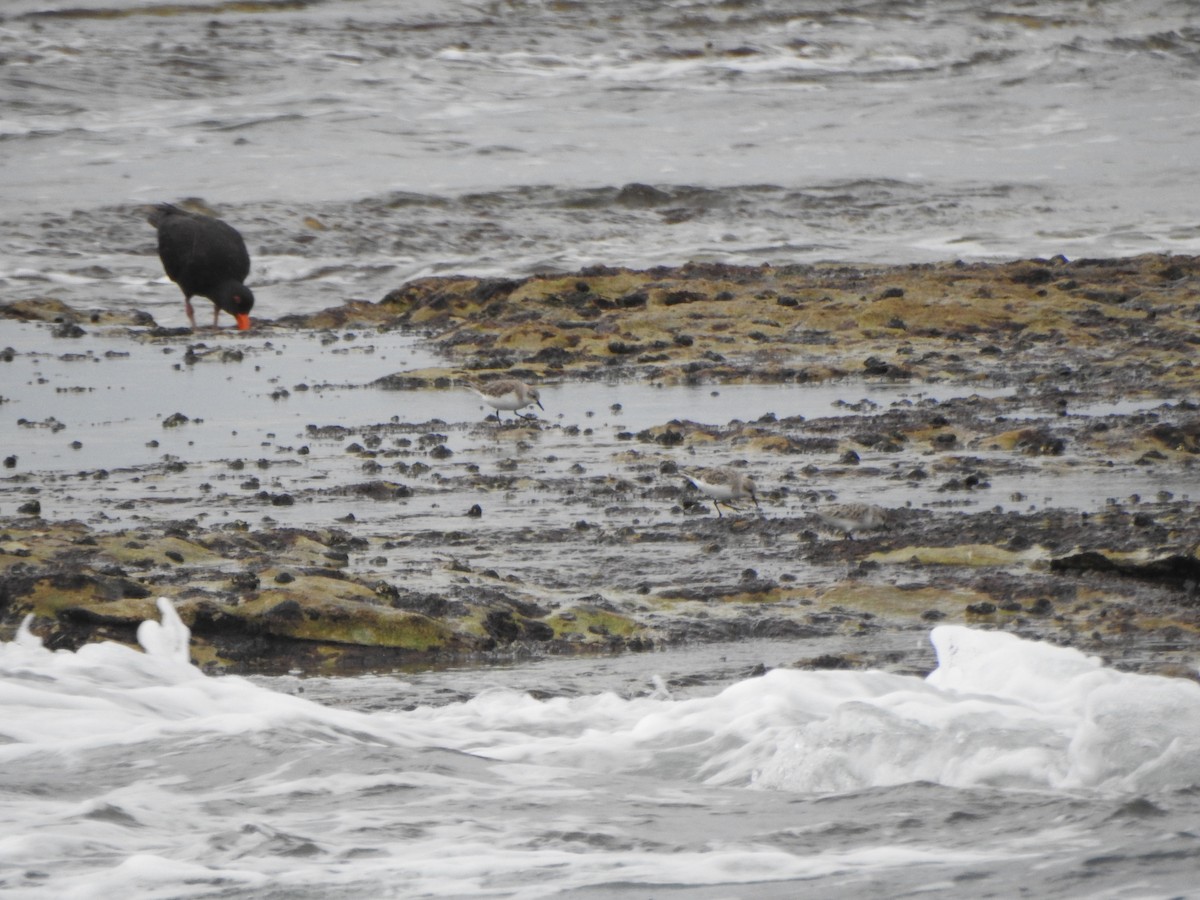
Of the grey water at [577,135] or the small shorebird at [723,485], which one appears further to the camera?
the grey water at [577,135]

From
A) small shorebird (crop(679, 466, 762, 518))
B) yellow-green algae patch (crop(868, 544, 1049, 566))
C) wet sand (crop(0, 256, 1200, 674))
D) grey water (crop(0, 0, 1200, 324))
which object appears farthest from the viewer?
grey water (crop(0, 0, 1200, 324))

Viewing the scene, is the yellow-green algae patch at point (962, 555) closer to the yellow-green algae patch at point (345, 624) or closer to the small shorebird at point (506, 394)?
the yellow-green algae patch at point (345, 624)

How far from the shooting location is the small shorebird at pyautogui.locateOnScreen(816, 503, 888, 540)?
7.08 m

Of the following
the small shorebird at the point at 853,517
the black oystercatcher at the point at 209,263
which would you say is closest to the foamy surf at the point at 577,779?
the small shorebird at the point at 853,517

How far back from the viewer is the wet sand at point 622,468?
231 inches

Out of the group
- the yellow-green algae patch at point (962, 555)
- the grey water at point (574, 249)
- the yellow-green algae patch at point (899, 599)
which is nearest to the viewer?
the grey water at point (574, 249)

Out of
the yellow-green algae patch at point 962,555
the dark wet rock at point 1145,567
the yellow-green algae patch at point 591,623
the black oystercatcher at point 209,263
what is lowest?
the black oystercatcher at point 209,263

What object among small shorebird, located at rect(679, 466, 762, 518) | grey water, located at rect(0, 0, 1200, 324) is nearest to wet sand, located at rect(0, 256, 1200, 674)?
small shorebird, located at rect(679, 466, 762, 518)

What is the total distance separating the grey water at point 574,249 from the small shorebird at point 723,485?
6.52 feet

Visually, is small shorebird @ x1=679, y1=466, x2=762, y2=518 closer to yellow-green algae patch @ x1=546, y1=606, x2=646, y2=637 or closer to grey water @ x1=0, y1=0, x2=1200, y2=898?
yellow-green algae patch @ x1=546, y1=606, x2=646, y2=637

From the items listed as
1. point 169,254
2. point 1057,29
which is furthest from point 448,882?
point 1057,29

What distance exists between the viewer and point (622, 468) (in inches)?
356

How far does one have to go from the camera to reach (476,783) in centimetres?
451

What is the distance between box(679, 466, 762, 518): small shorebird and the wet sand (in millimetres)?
145
